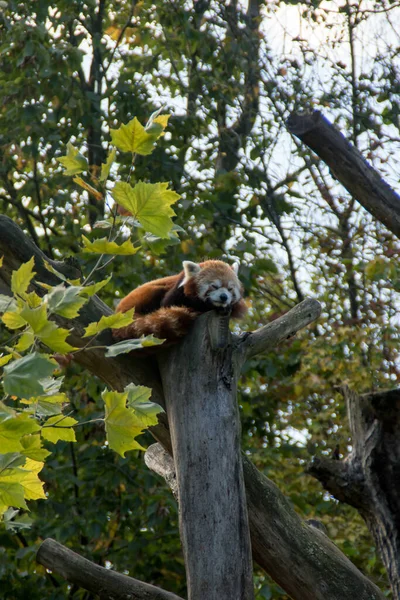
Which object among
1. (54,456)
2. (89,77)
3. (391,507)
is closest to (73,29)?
(89,77)

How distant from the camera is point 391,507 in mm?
4020

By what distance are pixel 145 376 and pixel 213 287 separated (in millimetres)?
1162

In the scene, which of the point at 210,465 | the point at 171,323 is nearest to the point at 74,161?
the point at 171,323

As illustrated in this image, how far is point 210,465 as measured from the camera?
10.3 feet

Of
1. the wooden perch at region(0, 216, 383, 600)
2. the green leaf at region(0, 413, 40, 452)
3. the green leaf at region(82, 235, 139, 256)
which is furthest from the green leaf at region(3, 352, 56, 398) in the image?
the wooden perch at region(0, 216, 383, 600)

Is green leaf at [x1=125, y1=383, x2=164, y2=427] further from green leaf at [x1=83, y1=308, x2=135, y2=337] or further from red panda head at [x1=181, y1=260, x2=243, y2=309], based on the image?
red panda head at [x1=181, y1=260, x2=243, y2=309]

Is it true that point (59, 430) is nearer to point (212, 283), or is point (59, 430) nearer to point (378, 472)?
point (378, 472)

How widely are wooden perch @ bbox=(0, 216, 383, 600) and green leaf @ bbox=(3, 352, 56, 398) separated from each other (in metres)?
1.67

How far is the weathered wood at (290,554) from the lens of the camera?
11.4 ft

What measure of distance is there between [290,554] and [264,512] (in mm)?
225

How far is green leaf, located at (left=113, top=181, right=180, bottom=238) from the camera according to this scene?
207cm

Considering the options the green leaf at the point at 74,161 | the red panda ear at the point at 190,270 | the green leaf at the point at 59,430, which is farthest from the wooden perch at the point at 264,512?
the green leaf at the point at 74,161

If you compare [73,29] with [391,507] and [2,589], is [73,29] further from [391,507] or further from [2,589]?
[391,507]

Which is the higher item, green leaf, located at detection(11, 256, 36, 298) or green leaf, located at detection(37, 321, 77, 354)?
green leaf, located at detection(11, 256, 36, 298)
